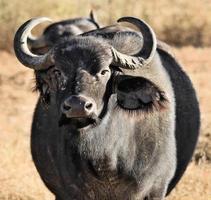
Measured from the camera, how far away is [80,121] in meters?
7.81

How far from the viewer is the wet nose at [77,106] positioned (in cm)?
740

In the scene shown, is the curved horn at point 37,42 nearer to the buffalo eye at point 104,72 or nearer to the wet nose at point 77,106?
the buffalo eye at point 104,72

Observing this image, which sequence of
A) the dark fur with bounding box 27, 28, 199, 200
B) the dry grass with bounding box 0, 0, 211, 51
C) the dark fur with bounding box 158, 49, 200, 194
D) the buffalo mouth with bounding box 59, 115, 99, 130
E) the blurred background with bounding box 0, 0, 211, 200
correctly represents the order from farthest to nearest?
the dry grass with bounding box 0, 0, 211, 51 < the blurred background with bounding box 0, 0, 211, 200 < the dark fur with bounding box 158, 49, 200, 194 < the dark fur with bounding box 27, 28, 199, 200 < the buffalo mouth with bounding box 59, 115, 99, 130

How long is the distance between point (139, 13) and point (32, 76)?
787cm

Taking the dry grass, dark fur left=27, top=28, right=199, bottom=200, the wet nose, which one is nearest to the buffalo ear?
dark fur left=27, top=28, right=199, bottom=200

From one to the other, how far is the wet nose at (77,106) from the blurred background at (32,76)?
395 centimetres

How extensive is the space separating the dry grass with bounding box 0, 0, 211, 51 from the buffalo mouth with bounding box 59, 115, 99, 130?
17061 mm

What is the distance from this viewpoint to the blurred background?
1187 centimetres

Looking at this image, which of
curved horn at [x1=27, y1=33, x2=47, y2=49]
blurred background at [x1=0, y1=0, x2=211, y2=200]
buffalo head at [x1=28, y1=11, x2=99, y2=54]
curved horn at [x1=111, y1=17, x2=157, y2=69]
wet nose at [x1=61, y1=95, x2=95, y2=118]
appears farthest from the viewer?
curved horn at [x1=27, y1=33, x2=47, y2=49]

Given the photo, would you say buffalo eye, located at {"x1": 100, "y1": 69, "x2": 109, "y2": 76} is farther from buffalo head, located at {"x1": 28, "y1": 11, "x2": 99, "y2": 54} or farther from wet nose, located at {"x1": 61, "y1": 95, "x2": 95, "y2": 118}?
buffalo head, located at {"x1": 28, "y1": 11, "x2": 99, "y2": 54}

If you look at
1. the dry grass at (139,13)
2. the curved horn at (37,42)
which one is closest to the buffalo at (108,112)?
the curved horn at (37,42)

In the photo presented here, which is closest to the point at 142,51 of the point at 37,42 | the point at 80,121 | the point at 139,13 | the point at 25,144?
the point at 80,121

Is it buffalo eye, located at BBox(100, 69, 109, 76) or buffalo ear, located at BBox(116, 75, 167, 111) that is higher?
buffalo eye, located at BBox(100, 69, 109, 76)

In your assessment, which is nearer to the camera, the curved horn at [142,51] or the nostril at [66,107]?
the nostril at [66,107]
